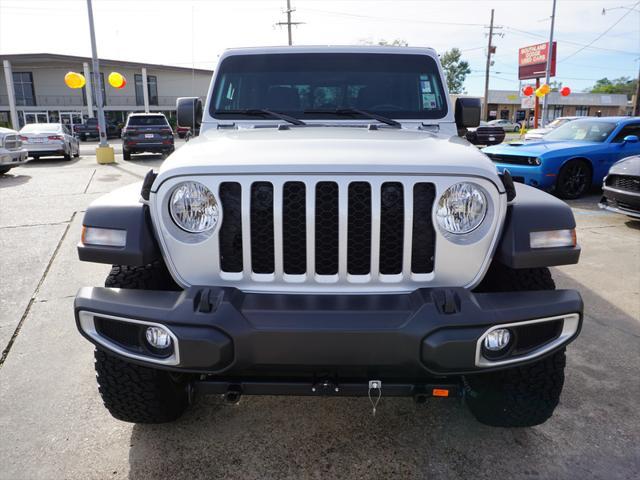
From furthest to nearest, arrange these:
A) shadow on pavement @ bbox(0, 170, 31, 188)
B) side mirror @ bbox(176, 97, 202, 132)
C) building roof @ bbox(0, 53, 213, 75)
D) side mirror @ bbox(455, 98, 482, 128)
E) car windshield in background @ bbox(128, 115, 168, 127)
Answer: building roof @ bbox(0, 53, 213, 75)
car windshield in background @ bbox(128, 115, 168, 127)
shadow on pavement @ bbox(0, 170, 31, 188)
side mirror @ bbox(176, 97, 202, 132)
side mirror @ bbox(455, 98, 482, 128)

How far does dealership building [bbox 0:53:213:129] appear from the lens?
41531 mm

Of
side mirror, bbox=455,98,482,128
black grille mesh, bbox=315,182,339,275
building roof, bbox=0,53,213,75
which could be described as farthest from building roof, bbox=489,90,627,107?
black grille mesh, bbox=315,182,339,275

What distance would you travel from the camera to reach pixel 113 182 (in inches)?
449

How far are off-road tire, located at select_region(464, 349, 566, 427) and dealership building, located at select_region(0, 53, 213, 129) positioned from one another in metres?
42.1

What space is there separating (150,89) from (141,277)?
50.0 m

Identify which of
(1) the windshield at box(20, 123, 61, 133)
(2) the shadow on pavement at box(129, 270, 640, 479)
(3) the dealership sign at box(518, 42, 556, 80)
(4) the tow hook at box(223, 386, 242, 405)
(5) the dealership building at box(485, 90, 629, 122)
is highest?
(3) the dealership sign at box(518, 42, 556, 80)

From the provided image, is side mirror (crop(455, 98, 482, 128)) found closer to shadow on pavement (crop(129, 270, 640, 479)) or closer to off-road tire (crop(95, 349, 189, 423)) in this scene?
shadow on pavement (crop(129, 270, 640, 479))

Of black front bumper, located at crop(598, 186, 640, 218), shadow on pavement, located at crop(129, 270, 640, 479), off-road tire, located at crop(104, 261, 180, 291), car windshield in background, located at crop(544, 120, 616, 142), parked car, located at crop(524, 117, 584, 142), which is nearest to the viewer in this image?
off-road tire, located at crop(104, 261, 180, 291)

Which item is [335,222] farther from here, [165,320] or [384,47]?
[384,47]

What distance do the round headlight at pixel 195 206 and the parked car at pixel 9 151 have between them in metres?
12.0

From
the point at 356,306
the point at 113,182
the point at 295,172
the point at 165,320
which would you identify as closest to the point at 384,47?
the point at 295,172

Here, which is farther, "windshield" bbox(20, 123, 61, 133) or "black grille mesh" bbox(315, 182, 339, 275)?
"windshield" bbox(20, 123, 61, 133)

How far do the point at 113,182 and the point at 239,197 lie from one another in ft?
34.0

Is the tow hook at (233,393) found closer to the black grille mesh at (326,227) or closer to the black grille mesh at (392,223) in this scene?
the black grille mesh at (326,227)
